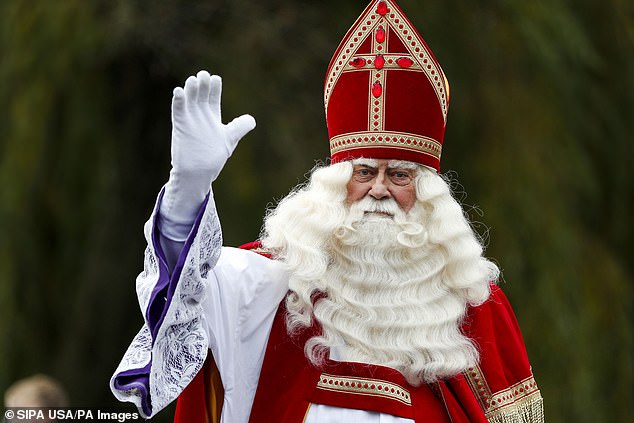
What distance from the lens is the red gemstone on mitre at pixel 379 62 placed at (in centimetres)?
450

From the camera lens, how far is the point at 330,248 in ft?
14.3

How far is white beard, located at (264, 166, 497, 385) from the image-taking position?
421 centimetres

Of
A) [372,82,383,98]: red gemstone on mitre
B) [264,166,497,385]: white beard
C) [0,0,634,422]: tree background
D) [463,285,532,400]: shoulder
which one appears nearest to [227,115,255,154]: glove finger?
[264,166,497,385]: white beard

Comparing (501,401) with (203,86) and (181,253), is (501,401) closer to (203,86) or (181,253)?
(181,253)

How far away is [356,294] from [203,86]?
1.02 meters

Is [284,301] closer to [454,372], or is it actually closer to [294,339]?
[294,339]

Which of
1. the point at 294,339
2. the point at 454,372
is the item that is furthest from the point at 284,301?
the point at 454,372

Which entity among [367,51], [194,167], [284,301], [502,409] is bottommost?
[502,409]

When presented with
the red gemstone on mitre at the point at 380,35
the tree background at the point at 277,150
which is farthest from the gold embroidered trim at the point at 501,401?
the tree background at the point at 277,150

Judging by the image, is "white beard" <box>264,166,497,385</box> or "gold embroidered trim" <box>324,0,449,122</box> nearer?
"white beard" <box>264,166,497,385</box>

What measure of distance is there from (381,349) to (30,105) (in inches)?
133

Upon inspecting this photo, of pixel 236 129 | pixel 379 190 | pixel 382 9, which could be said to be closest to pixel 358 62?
pixel 382 9

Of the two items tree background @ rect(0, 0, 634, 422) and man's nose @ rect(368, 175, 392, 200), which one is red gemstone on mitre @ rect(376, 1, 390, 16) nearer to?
man's nose @ rect(368, 175, 392, 200)

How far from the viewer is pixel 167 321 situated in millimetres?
3711
